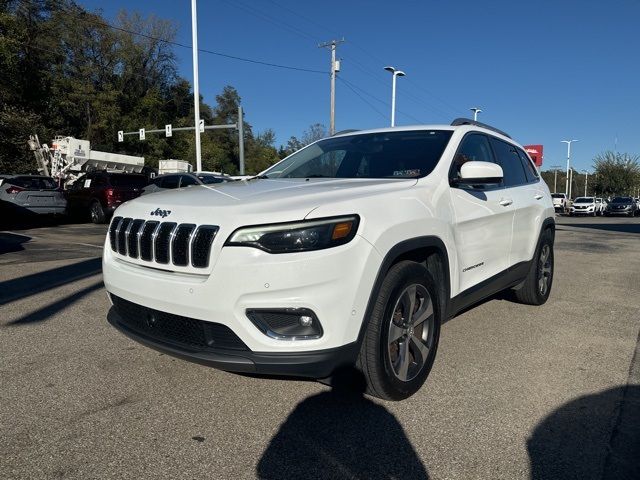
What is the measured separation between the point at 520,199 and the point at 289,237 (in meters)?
3.03

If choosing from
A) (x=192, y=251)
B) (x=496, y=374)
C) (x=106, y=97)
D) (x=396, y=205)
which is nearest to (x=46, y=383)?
(x=192, y=251)

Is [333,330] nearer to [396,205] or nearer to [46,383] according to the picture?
[396,205]

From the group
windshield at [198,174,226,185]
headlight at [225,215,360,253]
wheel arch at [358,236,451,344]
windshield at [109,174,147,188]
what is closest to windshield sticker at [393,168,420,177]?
wheel arch at [358,236,451,344]

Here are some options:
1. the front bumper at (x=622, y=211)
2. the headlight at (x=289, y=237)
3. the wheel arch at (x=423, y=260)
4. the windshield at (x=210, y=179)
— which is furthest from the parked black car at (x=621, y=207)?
the headlight at (x=289, y=237)

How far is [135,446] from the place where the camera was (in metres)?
2.51

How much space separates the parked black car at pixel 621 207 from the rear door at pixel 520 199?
125 ft

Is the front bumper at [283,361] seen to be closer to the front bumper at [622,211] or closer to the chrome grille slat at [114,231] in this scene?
the chrome grille slat at [114,231]

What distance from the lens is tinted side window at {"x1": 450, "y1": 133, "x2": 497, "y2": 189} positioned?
12.1 ft

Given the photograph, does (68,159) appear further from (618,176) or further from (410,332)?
(618,176)

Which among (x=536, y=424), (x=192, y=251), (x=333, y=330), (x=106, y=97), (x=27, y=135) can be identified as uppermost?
(x=106, y=97)

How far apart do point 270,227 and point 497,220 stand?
236 cm

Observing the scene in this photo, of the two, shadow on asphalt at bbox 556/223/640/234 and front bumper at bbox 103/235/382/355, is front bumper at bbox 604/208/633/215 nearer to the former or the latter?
shadow on asphalt at bbox 556/223/640/234

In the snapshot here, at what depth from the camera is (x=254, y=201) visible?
2.72 meters

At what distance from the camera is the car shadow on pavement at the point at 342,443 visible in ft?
7.63
